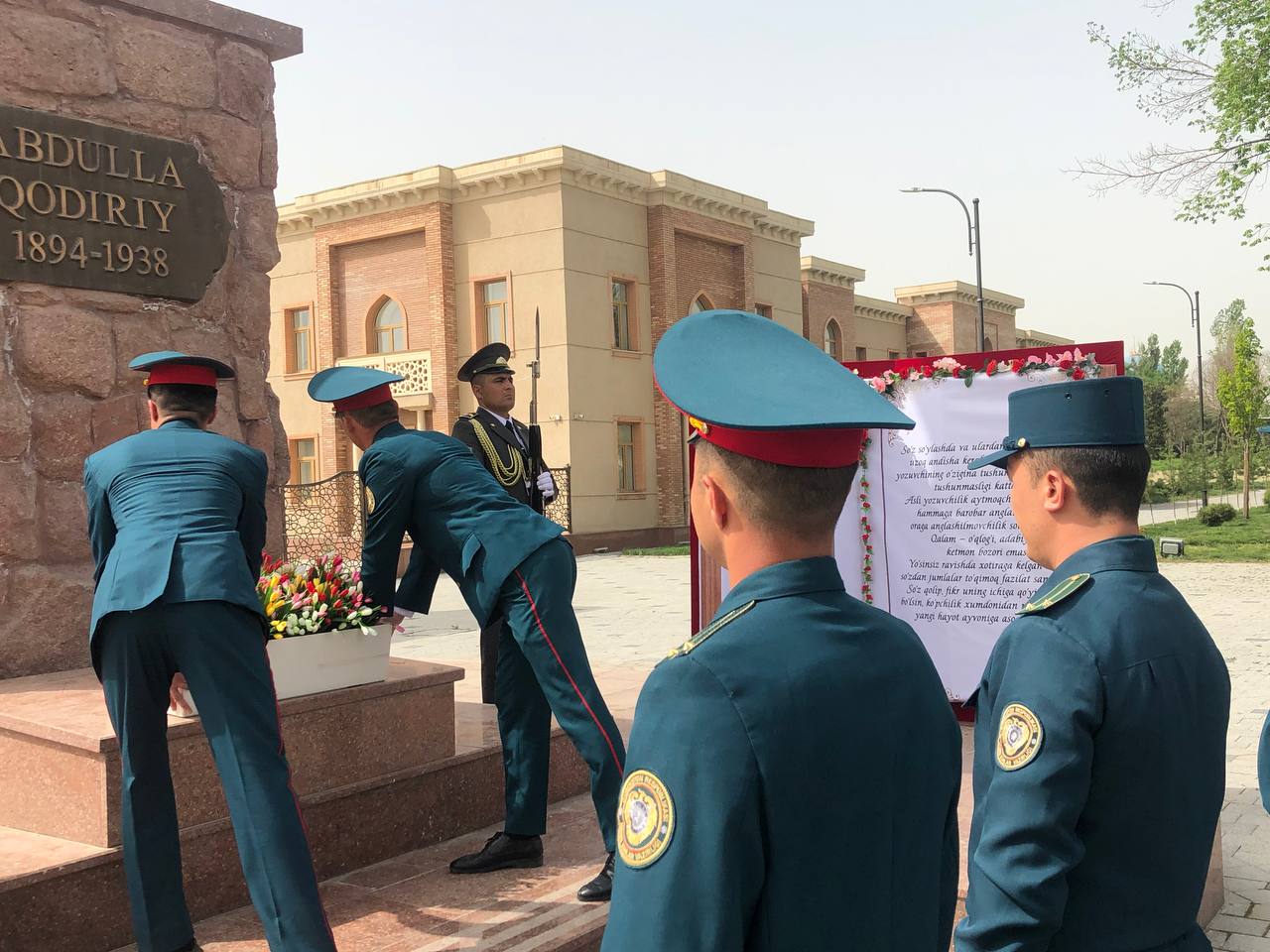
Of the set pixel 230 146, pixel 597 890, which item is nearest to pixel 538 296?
pixel 230 146

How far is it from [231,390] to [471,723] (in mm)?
2141

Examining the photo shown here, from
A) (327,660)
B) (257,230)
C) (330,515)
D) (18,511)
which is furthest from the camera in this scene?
(330,515)

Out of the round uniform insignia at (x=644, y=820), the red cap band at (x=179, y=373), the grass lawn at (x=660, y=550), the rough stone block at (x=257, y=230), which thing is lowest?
the grass lawn at (x=660, y=550)

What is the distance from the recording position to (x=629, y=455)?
31.8 meters

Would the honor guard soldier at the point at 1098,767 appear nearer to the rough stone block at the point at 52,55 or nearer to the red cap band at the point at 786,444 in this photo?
the red cap band at the point at 786,444

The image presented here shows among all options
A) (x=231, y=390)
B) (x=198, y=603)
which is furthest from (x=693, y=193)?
(x=198, y=603)

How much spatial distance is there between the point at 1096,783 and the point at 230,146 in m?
5.48

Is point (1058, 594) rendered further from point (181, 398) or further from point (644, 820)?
point (181, 398)

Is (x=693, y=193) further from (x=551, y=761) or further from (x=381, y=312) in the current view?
(x=551, y=761)

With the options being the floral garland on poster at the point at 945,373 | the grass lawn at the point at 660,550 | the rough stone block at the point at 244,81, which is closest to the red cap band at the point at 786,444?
the floral garland on poster at the point at 945,373

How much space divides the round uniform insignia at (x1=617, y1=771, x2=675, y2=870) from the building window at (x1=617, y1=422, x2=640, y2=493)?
30.1m

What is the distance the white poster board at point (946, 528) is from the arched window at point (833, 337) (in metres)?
37.6

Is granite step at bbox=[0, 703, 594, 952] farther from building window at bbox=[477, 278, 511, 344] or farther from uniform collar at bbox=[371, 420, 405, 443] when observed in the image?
building window at bbox=[477, 278, 511, 344]

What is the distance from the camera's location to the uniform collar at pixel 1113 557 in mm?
2287
